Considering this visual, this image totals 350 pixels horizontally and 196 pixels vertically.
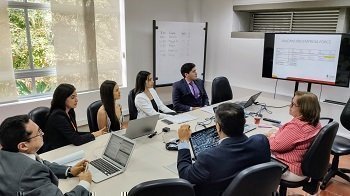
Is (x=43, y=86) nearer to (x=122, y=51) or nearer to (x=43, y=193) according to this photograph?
(x=122, y=51)

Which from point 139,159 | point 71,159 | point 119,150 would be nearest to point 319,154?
point 139,159

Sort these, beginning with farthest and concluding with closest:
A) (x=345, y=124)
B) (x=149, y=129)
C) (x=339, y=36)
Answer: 1. (x=339, y=36)
2. (x=345, y=124)
3. (x=149, y=129)

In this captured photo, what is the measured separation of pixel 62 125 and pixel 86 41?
229 cm

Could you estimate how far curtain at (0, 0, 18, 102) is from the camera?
3252 millimetres

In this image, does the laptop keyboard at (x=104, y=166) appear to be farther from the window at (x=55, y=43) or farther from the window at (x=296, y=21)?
the window at (x=296, y=21)

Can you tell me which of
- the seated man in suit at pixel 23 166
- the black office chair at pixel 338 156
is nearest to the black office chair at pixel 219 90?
the black office chair at pixel 338 156

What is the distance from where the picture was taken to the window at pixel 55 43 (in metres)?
3.46

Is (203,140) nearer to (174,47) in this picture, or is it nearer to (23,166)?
(23,166)

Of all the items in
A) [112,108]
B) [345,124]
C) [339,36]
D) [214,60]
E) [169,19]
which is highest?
[169,19]

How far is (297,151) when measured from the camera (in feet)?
6.49

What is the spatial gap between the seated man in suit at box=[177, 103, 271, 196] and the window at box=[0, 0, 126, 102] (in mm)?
3003

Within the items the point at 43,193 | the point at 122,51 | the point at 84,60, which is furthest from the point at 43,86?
the point at 43,193

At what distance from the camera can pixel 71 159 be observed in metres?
1.80

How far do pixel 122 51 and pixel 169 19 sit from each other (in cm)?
112
